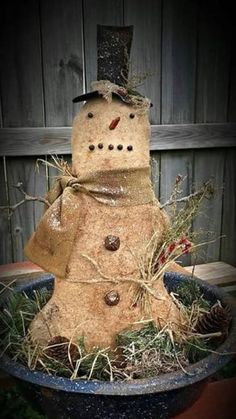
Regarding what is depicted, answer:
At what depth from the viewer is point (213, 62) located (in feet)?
3.44

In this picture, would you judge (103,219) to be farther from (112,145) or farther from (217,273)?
(217,273)

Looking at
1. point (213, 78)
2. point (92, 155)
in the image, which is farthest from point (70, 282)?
point (213, 78)

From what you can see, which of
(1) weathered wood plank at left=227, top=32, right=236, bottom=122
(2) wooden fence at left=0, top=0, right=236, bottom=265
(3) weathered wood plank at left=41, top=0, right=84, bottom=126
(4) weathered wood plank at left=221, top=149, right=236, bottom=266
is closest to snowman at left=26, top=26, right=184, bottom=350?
(2) wooden fence at left=0, top=0, right=236, bottom=265

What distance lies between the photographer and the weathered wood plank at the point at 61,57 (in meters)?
1.02

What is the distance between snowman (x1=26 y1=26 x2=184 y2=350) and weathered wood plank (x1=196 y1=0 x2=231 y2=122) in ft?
0.92

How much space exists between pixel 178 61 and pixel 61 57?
1.08 feet

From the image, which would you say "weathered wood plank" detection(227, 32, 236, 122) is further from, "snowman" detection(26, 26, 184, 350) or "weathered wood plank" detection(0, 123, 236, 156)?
"snowman" detection(26, 26, 184, 350)

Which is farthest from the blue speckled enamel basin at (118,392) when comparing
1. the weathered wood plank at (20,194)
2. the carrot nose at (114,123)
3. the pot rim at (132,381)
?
the weathered wood plank at (20,194)

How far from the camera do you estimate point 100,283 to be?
0.65m

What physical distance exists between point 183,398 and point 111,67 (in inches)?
19.5

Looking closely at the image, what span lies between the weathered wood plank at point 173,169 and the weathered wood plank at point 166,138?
37mm

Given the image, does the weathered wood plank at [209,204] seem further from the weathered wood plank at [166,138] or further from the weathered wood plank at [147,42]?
the weathered wood plank at [147,42]

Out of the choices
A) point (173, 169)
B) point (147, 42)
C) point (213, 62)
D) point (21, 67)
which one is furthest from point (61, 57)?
point (173, 169)

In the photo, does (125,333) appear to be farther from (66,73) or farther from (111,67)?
(66,73)
